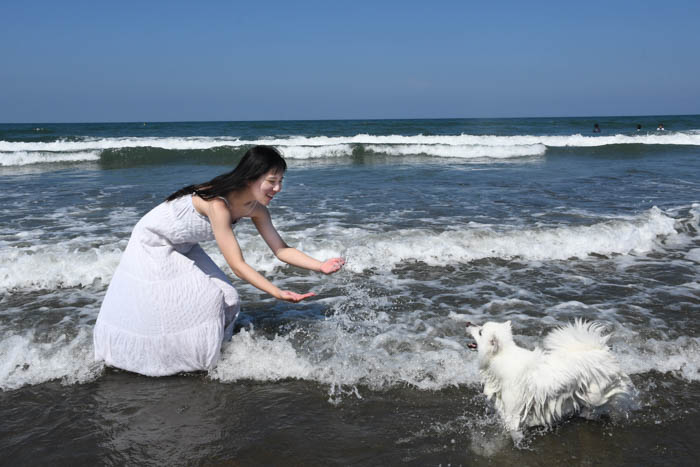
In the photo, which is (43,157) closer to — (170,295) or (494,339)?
(170,295)

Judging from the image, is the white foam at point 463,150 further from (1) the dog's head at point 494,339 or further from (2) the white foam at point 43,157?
(1) the dog's head at point 494,339

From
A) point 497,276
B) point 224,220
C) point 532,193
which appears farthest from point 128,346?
point 532,193

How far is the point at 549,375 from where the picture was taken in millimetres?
2926

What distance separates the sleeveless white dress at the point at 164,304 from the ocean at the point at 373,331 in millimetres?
189

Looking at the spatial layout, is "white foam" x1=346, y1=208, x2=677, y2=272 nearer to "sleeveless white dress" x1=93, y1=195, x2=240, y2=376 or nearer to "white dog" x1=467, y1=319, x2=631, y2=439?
"sleeveless white dress" x1=93, y1=195, x2=240, y2=376

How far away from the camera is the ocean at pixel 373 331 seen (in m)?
3.18

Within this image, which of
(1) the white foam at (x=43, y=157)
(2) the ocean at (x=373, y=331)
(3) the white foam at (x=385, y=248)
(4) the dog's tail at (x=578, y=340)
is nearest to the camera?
(4) the dog's tail at (x=578, y=340)

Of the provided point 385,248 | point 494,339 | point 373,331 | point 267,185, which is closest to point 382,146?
point 385,248

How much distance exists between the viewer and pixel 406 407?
357 centimetres

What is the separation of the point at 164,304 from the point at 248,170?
1.27 m

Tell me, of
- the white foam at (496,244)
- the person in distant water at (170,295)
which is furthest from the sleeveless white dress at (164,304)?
the white foam at (496,244)

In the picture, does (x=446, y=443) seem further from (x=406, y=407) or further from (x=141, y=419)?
(x=141, y=419)

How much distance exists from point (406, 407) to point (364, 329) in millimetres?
1383

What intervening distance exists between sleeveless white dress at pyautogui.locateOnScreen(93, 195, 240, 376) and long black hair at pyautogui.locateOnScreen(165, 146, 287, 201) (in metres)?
0.29
